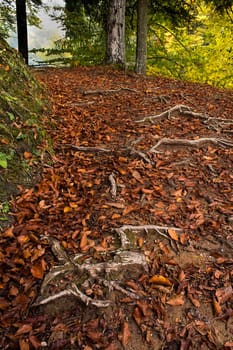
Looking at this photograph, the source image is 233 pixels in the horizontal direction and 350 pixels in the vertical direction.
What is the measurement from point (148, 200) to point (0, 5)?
580 inches

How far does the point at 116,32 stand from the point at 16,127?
663cm

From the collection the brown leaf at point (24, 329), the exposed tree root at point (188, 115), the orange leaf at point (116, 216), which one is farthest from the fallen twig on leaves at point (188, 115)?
the brown leaf at point (24, 329)

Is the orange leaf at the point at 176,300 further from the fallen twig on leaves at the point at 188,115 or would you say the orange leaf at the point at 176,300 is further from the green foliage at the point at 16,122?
the fallen twig on leaves at the point at 188,115

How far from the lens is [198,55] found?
496 inches

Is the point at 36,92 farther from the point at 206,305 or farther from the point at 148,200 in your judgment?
the point at 206,305

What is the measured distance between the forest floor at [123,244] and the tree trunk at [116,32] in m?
5.14

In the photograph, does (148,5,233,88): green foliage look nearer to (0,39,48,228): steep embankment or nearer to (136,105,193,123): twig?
(136,105,193,123): twig

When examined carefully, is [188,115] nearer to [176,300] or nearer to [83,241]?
[83,241]

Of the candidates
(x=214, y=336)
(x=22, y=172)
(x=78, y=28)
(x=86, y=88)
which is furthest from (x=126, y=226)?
(x=78, y=28)

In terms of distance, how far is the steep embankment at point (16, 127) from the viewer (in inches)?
134

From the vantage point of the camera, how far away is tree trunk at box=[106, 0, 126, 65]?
8945 mm

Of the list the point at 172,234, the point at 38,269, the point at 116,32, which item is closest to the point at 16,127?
the point at 38,269

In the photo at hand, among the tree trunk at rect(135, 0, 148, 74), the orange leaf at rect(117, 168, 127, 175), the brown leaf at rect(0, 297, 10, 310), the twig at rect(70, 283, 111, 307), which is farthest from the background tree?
the twig at rect(70, 283, 111, 307)

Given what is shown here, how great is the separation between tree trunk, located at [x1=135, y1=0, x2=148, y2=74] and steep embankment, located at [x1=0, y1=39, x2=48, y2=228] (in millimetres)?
5381
